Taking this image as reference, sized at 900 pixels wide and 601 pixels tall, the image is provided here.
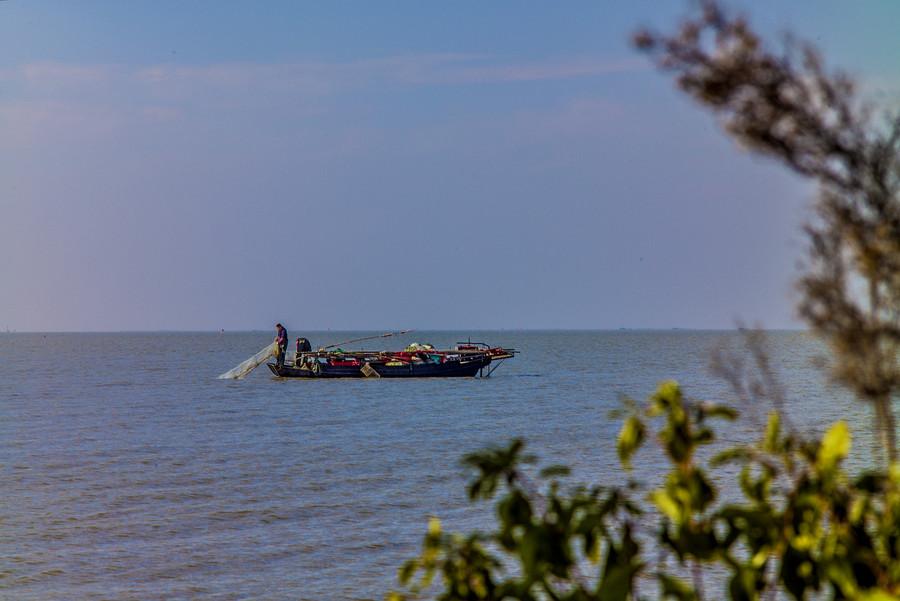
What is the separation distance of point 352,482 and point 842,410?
2857 cm

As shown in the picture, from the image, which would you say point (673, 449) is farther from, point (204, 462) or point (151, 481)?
point (204, 462)

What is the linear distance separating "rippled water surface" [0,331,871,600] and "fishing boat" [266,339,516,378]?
4.97 meters

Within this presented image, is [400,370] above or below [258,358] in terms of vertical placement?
below

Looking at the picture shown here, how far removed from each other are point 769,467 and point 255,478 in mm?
23206

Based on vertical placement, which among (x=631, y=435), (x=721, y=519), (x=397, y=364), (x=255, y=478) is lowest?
(x=255, y=478)

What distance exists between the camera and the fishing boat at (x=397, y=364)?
6362 centimetres

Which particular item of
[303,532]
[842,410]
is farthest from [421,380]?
[303,532]

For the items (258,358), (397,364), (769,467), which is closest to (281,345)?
(258,358)

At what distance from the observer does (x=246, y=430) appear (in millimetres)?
38531

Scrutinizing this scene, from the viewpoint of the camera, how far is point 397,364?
6412 centimetres

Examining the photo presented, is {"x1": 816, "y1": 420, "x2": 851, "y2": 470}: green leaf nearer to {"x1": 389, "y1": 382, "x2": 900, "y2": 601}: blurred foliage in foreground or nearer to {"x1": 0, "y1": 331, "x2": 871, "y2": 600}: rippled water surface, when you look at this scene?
{"x1": 389, "y1": 382, "x2": 900, "y2": 601}: blurred foliage in foreground

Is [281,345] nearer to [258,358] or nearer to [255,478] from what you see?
[258,358]

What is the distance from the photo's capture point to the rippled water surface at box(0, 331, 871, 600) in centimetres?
1550

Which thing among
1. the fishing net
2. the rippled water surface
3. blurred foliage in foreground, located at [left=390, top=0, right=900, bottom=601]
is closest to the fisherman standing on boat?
the fishing net
